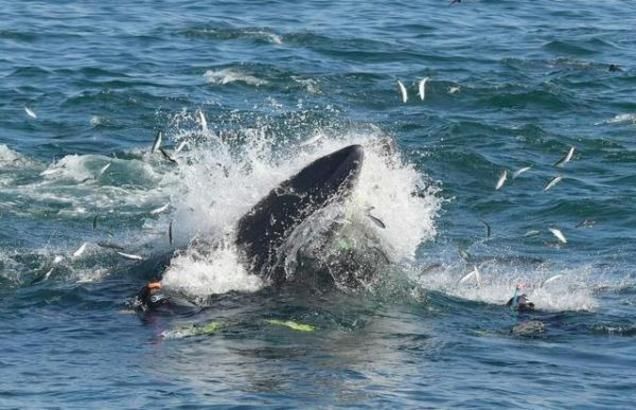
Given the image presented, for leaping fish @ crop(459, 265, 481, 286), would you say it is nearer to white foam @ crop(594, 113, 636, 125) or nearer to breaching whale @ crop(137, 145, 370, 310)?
breaching whale @ crop(137, 145, 370, 310)

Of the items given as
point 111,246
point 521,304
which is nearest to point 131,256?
point 111,246

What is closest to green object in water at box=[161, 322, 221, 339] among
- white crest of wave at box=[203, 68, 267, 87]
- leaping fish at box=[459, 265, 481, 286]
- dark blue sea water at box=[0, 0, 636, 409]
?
dark blue sea water at box=[0, 0, 636, 409]

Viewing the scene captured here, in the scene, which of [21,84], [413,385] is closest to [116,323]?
[413,385]

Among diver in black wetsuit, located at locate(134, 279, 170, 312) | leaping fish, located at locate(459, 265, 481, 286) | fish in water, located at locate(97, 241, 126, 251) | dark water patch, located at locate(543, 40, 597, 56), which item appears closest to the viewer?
diver in black wetsuit, located at locate(134, 279, 170, 312)

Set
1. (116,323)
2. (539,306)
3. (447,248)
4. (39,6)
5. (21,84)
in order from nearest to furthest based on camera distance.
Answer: (116,323), (539,306), (447,248), (21,84), (39,6)

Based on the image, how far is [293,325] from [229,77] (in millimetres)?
16633

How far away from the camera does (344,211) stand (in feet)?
46.2

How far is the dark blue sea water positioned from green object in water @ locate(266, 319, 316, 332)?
0.04m

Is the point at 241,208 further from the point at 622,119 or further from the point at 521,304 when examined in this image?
the point at 622,119

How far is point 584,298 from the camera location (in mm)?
15984

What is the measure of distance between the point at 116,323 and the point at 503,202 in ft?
30.2

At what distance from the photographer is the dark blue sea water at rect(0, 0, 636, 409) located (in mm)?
12703

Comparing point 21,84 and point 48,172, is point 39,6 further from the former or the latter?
point 48,172

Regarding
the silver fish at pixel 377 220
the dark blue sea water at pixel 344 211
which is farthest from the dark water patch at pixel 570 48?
the silver fish at pixel 377 220
